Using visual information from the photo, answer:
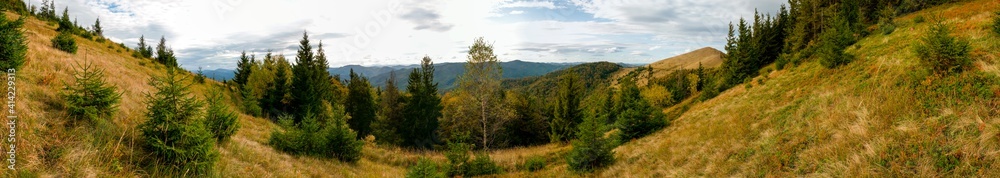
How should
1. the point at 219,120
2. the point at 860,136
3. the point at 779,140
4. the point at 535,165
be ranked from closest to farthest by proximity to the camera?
the point at 860,136
the point at 779,140
the point at 219,120
the point at 535,165

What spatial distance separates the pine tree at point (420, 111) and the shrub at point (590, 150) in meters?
36.7

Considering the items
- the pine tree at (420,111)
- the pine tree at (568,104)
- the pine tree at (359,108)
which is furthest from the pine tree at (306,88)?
the pine tree at (568,104)

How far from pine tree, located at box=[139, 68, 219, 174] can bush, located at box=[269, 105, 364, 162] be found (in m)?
6.98

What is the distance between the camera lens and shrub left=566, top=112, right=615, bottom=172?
13328 mm

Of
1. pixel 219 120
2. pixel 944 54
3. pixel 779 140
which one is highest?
pixel 944 54

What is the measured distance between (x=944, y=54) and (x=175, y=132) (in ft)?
56.4

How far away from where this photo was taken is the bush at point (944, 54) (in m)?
8.41

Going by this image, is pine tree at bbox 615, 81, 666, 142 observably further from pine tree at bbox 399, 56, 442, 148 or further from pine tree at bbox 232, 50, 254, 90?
pine tree at bbox 232, 50, 254, 90

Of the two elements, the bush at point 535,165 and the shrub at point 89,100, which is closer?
the shrub at point 89,100

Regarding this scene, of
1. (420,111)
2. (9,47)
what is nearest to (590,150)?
(9,47)

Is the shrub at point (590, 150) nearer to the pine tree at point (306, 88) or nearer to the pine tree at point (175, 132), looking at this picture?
the pine tree at point (175, 132)

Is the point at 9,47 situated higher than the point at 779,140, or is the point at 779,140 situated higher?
the point at 9,47

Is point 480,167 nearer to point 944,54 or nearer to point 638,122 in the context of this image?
point 638,122

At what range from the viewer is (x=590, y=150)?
13578 mm
